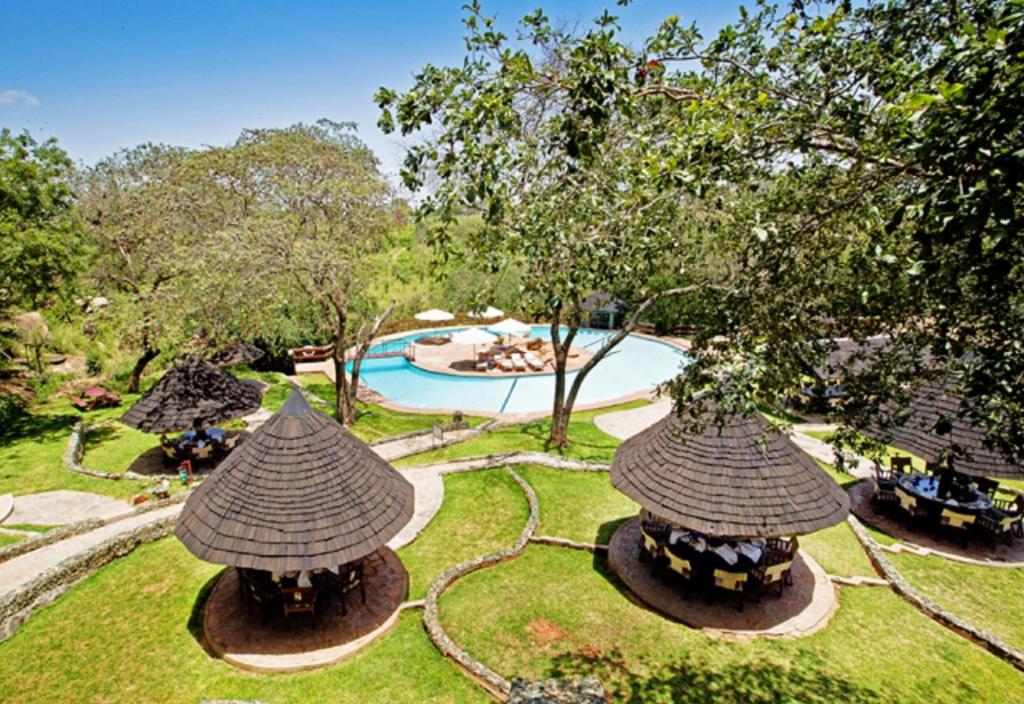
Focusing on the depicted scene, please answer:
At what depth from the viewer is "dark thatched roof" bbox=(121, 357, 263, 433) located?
53.3 ft

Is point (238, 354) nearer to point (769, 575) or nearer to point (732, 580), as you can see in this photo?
point (732, 580)

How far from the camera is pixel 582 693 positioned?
6.54m

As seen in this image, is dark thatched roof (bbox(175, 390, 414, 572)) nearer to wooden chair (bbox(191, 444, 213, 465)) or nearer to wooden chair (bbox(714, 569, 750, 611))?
wooden chair (bbox(714, 569, 750, 611))

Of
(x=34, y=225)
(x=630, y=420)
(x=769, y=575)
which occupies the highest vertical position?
(x=34, y=225)

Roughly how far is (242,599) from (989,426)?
12.0m

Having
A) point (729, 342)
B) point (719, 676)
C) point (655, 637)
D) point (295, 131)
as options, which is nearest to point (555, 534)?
point (655, 637)

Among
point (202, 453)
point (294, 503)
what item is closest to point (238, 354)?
point (202, 453)

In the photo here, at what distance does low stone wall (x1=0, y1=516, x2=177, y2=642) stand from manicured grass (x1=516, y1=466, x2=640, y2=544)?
370 inches

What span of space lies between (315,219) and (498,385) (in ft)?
49.5

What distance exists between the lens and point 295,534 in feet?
30.7

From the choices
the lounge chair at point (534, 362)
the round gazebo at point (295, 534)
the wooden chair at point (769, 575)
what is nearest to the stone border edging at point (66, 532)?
the round gazebo at point (295, 534)

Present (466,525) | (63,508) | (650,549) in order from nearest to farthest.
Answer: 1. (650,549)
2. (466,525)
3. (63,508)

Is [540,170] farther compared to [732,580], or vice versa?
[732,580]

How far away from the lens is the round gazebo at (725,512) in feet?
33.8
